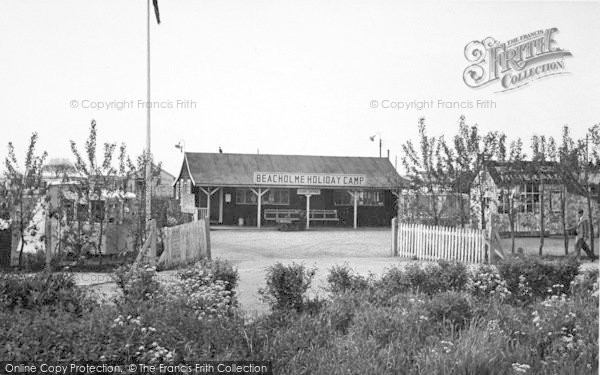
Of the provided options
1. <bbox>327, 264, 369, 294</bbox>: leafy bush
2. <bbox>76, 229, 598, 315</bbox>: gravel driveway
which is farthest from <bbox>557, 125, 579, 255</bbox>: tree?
<bbox>327, 264, 369, 294</bbox>: leafy bush

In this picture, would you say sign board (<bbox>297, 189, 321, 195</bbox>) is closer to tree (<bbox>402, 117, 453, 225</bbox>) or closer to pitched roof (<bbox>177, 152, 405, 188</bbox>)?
pitched roof (<bbox>177, 152, 405, 188</bbox>)

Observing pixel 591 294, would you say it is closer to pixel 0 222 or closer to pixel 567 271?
pixel 567 271

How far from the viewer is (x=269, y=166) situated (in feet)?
93.8

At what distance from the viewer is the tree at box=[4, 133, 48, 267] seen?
38.0 feet

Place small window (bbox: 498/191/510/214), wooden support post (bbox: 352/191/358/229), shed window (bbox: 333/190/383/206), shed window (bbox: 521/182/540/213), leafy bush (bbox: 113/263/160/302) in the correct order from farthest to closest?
shed window (bbox: 333/190/383/206) < wooden support post (bbox: 352/191/358/229) < shed window (bbox: 521/182/540/213) < small window (bbox: 498/191/510/214) < leafy bush (bbox: 113/263/160/302)

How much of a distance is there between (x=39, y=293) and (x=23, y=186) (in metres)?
6.56

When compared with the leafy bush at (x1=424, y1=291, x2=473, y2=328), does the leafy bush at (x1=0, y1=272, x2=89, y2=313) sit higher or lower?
higher

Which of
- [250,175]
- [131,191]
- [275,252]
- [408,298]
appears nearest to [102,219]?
[131,191]

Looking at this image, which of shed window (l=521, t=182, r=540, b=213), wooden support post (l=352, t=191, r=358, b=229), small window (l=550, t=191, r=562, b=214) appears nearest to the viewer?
shed window (l=521, t=182, r=540, b=213)

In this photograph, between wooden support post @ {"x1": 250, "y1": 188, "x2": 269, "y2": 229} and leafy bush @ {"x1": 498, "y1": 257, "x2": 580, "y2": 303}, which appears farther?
wooden support post @ {"x1": 250, "y1": 188, "x2": 269, "y2": 229}

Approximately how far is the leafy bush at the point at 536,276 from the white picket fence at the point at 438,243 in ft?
17.8

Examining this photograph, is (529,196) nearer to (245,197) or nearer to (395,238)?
(395,238)

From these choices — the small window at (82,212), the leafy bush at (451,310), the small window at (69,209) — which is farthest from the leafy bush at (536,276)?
the small window at (69,209)

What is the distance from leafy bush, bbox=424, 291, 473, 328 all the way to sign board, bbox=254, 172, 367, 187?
69.6ft
